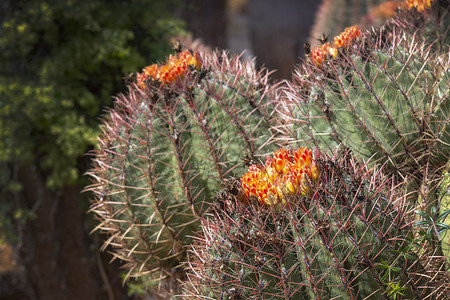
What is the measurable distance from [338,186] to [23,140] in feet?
7.04

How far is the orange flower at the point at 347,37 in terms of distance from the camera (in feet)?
4.96

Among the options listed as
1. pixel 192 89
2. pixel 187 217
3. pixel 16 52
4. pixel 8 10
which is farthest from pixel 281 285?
pixel 8 10

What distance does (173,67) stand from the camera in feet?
5.50

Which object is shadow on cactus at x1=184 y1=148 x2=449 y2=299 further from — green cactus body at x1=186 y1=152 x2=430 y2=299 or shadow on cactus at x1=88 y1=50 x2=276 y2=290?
shadow on cactus at x1=88 y1=50 x2=276 y2=290

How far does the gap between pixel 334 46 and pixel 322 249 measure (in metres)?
0.83

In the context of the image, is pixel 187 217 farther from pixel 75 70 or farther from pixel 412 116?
pixel 75 70

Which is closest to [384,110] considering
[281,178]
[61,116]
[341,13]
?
[281,178]

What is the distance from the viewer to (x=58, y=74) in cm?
259

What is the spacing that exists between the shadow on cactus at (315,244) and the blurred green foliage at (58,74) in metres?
1.63

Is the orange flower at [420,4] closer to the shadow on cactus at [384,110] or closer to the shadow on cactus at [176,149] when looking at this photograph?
the shadow on cactus at [384,110]

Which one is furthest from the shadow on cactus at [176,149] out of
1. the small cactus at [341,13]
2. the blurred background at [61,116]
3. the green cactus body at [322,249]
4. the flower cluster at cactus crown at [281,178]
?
the small cactus at [341,13]

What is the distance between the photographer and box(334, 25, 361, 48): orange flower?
151cm

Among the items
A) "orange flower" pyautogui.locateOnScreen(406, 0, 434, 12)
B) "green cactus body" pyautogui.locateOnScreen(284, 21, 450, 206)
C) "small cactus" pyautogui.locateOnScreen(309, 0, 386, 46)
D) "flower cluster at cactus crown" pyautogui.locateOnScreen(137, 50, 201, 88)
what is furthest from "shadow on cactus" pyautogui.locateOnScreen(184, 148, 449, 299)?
"small cactus" pyautogui.locateOnScreen(309, 0, 386, 46)

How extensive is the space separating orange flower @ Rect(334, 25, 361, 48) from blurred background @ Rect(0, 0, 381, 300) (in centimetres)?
125
